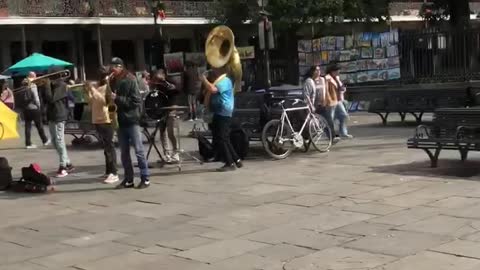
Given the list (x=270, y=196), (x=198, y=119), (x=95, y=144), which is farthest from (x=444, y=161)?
(x=198, y=119)

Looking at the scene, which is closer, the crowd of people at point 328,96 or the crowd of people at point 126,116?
the crowd of people at point 126,116

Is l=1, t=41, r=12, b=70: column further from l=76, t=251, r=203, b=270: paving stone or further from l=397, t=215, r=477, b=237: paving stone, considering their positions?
l=397, t=215, r=477, b=237: paving stone

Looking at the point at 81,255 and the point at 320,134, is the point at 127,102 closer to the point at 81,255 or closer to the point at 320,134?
the point at 81,255

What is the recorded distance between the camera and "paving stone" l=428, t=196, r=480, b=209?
7520 mm

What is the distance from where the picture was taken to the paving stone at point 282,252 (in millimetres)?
5930

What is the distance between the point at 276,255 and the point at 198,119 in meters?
16.1

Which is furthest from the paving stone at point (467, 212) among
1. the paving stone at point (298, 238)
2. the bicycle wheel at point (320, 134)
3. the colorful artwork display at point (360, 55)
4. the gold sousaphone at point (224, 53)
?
the colorful artwork display at point (360, 55)

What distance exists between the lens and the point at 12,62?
3375 centimetres

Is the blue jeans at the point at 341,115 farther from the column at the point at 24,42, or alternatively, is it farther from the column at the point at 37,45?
the column at the point at 37,45

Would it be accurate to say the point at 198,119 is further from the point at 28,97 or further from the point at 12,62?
the point at 12,62

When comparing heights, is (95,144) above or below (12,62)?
below

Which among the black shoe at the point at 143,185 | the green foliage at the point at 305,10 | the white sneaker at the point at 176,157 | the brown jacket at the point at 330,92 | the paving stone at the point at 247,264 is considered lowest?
the paving stone at the point at 247,264

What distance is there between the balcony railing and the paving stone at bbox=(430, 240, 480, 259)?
28888 millimetres

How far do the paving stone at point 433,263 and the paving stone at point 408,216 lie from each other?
1.19 m
